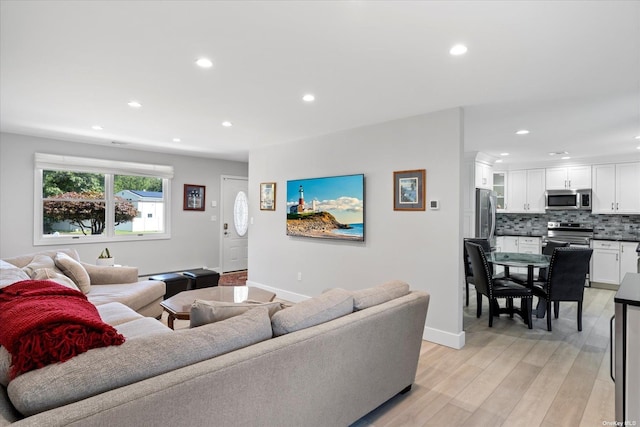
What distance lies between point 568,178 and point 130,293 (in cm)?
758

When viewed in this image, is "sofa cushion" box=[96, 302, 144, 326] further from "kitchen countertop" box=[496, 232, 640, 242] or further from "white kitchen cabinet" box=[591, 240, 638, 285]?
"white kitchen cabinet" box=[591, 240, 638, 285]

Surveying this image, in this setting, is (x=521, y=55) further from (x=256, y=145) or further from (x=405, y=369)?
(x=256, y=145)

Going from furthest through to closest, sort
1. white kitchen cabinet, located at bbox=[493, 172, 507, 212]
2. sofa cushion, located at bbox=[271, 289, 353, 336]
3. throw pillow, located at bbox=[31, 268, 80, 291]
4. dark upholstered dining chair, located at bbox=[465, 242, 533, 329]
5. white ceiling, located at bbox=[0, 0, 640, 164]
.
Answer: white kitchen cabinet, located at bbox=[493, 172, 507, 212] → dark upholstered dining chair, located at bbox=[465, 242, 533, 329] → throw pillow, located at bbox=[31, 268, 80, 291] → white ceiling, located at bbox=[0, 0, 640, 164] → sofa cushion, located at bbox=[271, 289, 353, 336]

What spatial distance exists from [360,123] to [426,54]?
184 centimetres

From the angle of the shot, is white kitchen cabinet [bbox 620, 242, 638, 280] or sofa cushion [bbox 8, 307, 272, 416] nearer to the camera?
sofa cushion [bbox 8, 307, 272, 416]

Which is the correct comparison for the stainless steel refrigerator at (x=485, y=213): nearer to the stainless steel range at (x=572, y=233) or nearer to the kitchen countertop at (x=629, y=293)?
the stainless steel range at (x=572, y=233)

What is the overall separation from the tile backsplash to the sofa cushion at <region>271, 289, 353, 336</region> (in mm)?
6400

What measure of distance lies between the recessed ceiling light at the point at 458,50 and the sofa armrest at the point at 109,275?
4108 millimetres

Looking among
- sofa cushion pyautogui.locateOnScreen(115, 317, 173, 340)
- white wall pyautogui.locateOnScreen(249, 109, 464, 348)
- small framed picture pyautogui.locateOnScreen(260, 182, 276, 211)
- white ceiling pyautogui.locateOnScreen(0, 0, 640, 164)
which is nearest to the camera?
white ceiling pyautogui.locateOnScreen(0, 0, 640, 164)

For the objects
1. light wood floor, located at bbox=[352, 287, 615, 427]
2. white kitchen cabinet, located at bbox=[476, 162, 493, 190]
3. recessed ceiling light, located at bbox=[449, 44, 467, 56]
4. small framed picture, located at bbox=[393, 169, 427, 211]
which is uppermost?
recessed ceiling light, located at bbox=[449, 44, 467, 56]

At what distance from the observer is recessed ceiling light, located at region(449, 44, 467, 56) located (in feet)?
7.12

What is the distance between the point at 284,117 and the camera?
390 cm

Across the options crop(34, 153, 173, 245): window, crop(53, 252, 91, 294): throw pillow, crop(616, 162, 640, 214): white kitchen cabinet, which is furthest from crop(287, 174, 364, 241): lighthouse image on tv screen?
crop(616, 162, 640, 214): white kitchen cabinet

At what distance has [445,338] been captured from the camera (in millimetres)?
3467
